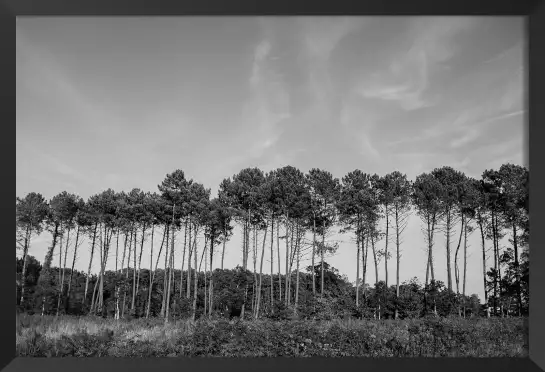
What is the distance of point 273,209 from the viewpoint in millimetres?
7949

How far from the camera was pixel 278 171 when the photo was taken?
7.59 metres

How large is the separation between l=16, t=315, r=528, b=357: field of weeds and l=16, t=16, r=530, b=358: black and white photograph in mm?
29

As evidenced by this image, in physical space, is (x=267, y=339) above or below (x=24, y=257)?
below

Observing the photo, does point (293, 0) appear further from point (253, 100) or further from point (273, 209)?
point (273, 209)

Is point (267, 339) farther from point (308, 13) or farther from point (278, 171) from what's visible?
point (308, 13)

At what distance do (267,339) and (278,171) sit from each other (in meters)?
2.54

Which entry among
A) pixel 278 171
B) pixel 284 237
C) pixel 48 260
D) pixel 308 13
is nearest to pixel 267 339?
pixel 284 237

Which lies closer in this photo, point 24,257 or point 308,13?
point 308,13

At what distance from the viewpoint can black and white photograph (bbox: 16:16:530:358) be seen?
280 inches

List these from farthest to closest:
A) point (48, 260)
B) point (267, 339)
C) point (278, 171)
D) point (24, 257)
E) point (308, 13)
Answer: point (48, 260)
point (24, 257)
point (278, 171)
point (267, 339)
point (308, 13)

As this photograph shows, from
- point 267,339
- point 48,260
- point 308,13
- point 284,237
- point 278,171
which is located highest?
point 308,13

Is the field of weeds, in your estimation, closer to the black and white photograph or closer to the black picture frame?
the black and white photograph

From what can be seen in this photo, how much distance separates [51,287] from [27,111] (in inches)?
116

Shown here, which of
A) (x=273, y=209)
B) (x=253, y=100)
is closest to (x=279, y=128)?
(x=253, y=100)
